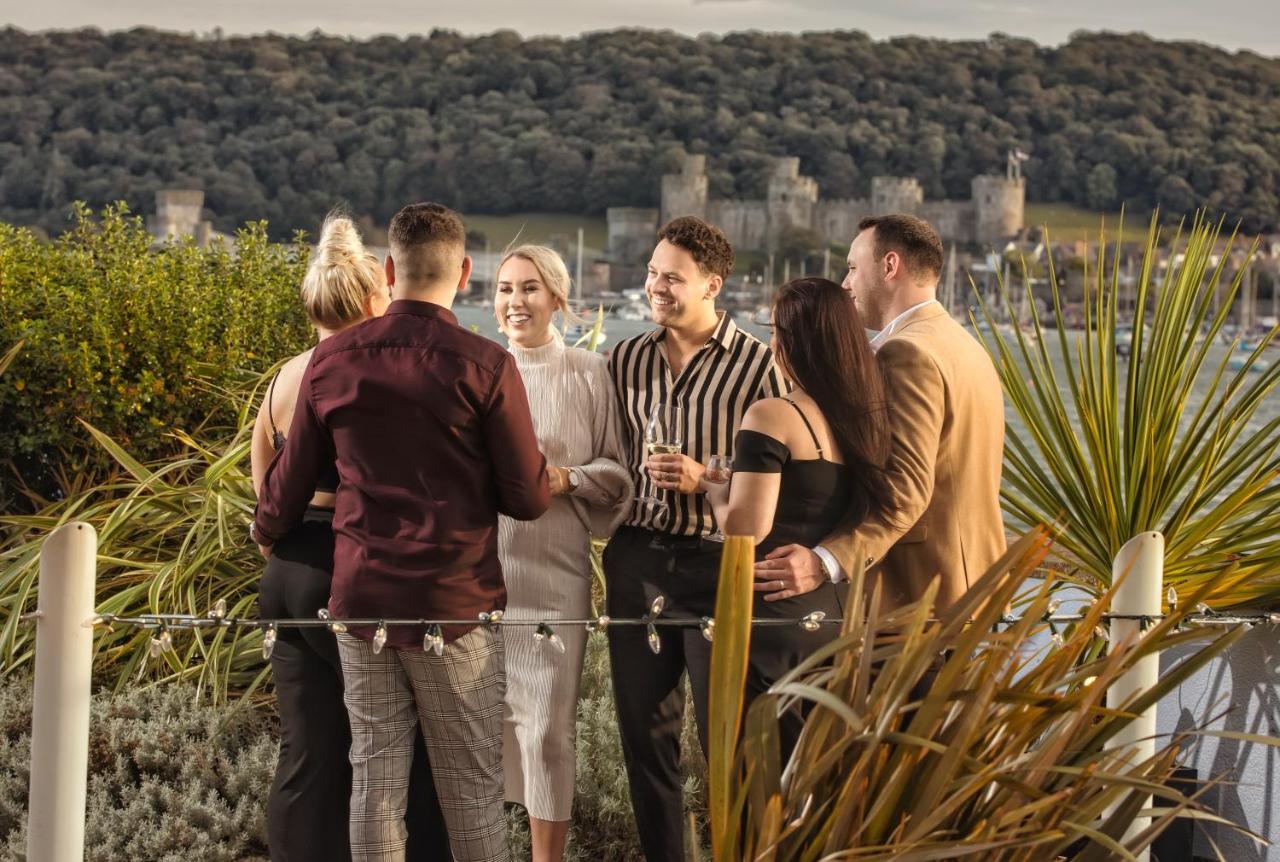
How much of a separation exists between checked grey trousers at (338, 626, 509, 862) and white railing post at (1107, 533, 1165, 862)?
1.21 metres

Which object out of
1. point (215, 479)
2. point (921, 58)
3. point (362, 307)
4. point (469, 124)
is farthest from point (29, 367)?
point (921, 58)

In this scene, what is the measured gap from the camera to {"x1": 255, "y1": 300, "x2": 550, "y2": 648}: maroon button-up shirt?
2682 millimetres

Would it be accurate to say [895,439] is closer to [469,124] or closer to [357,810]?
[357,810]

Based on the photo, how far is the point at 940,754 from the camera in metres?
2.07

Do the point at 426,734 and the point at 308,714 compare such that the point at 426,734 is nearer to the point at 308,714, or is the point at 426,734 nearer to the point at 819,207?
the point at 308,714

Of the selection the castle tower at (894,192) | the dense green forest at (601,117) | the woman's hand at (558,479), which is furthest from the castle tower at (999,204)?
the woman's hand at (558,479)

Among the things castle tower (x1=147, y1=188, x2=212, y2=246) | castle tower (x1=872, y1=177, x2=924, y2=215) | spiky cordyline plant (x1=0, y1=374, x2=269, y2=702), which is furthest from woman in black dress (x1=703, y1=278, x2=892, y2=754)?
castle tower (x1=872, y1=177, x2=924, y2=215)

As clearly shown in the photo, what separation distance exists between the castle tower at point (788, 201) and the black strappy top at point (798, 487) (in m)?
92.2

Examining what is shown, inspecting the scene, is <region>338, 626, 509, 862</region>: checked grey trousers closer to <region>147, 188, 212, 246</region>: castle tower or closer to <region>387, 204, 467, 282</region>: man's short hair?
<region>387, 204, 467, 282</region>: man's short hair

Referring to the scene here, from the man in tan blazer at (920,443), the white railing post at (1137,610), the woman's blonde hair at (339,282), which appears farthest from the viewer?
the woman's blonde hair at (339,282)

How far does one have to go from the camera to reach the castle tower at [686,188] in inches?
3617

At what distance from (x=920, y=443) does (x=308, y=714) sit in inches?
57.0

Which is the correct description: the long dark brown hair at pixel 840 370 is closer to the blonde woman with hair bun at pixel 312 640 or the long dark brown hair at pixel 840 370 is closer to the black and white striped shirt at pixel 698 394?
the black and white striped shirt at pixel 698 394

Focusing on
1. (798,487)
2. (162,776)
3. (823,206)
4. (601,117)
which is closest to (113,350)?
(162,776)
